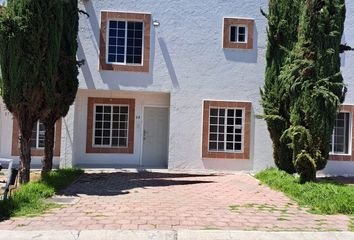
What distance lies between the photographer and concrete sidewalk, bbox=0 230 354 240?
6727mm

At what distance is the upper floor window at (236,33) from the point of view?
642 inches

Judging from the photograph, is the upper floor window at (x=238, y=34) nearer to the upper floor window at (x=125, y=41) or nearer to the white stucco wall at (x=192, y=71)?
the white stucco wall at (x=192, y=71)

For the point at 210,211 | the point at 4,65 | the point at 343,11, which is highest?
the point at 343,11

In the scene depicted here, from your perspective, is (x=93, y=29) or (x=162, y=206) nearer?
(x=162, y=206)

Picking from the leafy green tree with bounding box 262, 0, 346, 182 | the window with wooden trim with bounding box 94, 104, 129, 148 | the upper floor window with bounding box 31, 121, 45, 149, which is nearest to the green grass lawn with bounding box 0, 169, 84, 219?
the window with wooden trim with bounding box 94, 104, 129, 148

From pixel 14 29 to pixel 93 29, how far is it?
574cm

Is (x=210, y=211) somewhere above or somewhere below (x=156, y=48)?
below

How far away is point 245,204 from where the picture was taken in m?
9.70

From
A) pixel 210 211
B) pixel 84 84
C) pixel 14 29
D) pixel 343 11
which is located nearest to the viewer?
pixel 210 211

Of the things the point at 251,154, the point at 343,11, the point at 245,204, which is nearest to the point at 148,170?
the point at 251,154

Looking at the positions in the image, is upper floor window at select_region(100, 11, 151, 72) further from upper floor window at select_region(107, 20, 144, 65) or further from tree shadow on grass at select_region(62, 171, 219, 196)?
tree shadow on grass at select_region(62, 171, 219, 196)

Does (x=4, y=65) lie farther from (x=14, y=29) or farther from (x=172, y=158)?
(x=172, y=158)

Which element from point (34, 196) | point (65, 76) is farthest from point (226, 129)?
point (34, 196)

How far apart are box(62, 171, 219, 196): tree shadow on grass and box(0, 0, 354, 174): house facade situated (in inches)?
67.3
